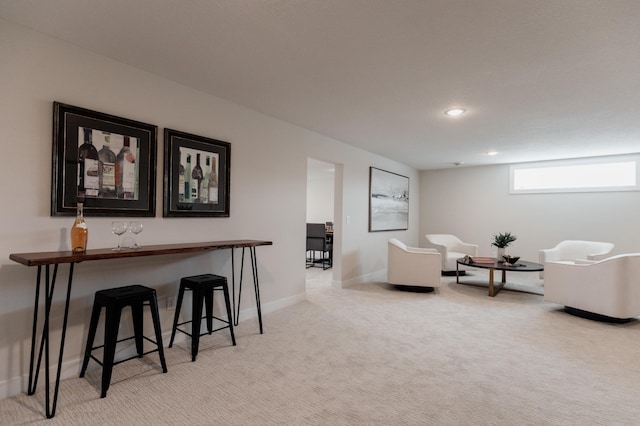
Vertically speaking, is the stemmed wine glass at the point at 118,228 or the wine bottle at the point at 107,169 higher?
the wine bottle at the point at 107,169

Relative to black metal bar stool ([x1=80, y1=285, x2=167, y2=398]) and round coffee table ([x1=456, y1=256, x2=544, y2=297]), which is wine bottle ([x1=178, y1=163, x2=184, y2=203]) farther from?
round coffee table ([x1=456, y1=256, x2=544, y2=297])

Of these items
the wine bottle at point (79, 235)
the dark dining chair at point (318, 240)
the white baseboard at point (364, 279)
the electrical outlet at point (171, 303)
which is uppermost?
the wine bottle at point (79, 235)

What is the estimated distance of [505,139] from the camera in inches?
190

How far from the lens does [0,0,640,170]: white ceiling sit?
1.91 meters

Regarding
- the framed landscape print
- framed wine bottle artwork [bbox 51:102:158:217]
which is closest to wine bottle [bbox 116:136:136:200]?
framed wine bottle artwork [bbox 51:102:158:217]

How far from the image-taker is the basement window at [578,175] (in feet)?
18.7

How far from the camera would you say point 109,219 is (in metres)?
2.53

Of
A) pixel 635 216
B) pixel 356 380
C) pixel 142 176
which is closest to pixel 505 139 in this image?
pixel 635 216

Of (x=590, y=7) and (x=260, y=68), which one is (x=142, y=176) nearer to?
(x=260, y=68)

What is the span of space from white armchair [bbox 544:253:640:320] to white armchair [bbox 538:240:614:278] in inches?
63.3

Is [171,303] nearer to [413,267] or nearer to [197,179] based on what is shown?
[197,179]

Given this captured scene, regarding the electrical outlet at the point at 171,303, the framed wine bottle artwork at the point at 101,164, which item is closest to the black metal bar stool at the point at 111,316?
the electrical outlet at the point at 171,303

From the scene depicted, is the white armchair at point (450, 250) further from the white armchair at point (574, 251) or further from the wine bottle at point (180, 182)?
the wine bottle at point (180, 182)

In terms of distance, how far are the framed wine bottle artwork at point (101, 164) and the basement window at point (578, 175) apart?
268 inches
